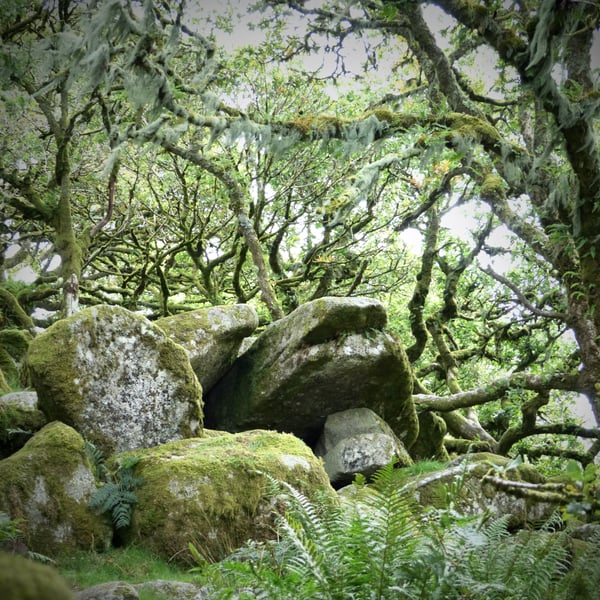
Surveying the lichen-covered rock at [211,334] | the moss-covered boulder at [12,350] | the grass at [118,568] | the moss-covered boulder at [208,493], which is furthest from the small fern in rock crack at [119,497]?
the moss-covered boulder at [12,350]

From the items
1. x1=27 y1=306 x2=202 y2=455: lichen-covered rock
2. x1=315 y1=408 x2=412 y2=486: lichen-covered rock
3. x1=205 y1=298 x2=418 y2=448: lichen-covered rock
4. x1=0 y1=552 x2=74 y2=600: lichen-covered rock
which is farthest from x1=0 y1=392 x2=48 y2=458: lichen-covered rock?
x1=0 y1=552 x2=74 y2=600: lichen-covered rock

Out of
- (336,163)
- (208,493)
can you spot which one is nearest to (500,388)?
(336,163)

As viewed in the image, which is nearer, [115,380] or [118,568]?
[118,568]

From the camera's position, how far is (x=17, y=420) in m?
7.69

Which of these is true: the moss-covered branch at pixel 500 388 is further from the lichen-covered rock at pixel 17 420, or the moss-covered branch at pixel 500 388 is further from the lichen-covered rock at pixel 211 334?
the lichen-covered rock at pixel 17 420

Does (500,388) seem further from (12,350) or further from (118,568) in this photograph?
(12,350)

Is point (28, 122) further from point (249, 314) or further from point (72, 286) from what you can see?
point (249, 314)

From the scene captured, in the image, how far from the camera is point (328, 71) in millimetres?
12289

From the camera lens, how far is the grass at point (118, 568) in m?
5.14

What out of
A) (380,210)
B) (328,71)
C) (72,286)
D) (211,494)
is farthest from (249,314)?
(380,210)

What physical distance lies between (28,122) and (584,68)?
1348 centimetres

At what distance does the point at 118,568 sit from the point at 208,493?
1.33 metres

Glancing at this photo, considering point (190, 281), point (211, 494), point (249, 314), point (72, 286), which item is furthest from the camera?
point (190, 281)

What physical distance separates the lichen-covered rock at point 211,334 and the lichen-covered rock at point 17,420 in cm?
289
